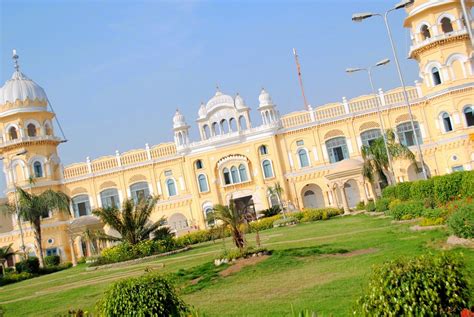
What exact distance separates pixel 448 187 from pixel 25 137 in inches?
1423

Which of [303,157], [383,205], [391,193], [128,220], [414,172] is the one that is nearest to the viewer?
[128,220]

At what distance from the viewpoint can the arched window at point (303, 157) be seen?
Answer: 1763 inches

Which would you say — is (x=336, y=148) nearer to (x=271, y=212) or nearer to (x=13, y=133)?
(x=271, y=212)

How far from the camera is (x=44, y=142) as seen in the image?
154 ft

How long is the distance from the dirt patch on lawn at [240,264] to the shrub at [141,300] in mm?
5845

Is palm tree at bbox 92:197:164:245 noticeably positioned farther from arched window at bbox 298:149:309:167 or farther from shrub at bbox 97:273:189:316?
arched window at bbox 298:149:309:167

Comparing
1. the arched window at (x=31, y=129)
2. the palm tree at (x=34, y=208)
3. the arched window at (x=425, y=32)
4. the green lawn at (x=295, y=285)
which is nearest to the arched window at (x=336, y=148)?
the arched window at (x=425, y=32)

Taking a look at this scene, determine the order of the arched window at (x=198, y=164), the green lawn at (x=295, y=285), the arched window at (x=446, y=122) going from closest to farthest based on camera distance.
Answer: the green lawn at (x=295, y=285), the arched window at (x=446, y=122), the arched window at (x=198, y=164)

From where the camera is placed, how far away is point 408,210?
64.1 feet

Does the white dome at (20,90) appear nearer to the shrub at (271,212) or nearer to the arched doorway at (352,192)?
the shrub at (271,212)

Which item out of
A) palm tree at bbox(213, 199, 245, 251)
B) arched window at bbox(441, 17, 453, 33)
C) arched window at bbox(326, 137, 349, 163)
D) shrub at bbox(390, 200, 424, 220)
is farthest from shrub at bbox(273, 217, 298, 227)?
arched window at bbox(441, 17, 453, 33)

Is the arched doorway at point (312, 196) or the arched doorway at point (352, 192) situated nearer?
the arched doorway at point (352, 192)

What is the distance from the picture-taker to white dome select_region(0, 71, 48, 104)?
4684 cm

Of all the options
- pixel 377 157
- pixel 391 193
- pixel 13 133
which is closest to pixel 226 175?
pixel 377 157
